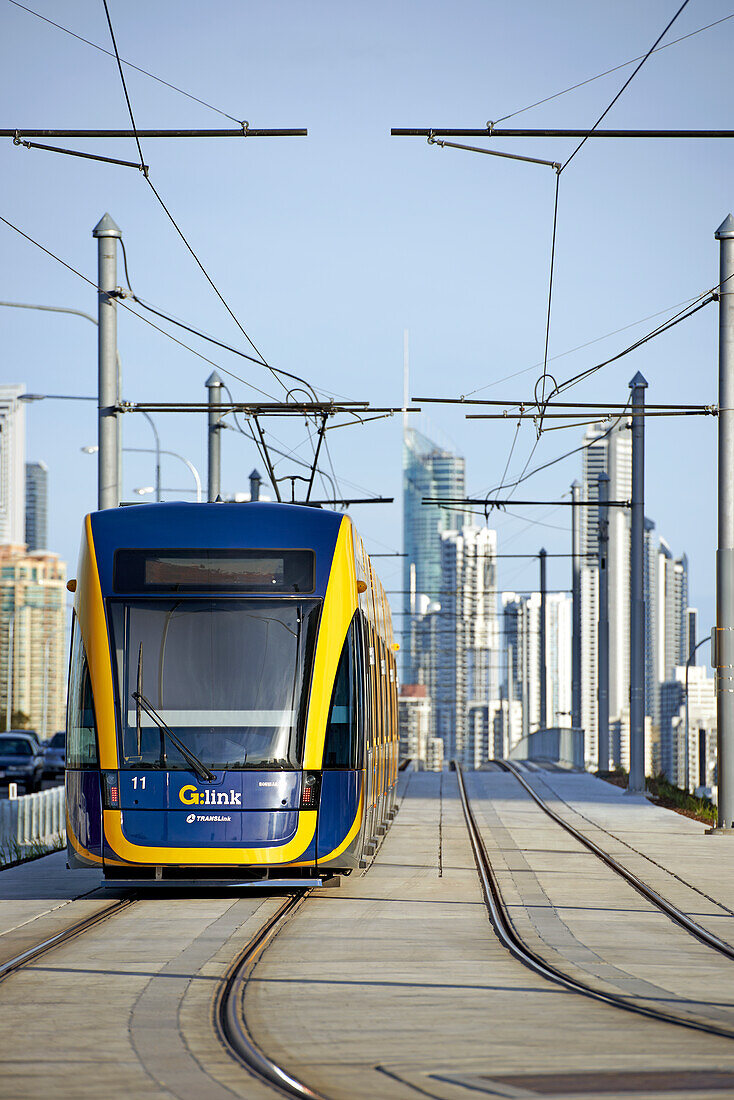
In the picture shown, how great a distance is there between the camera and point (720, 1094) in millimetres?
6199

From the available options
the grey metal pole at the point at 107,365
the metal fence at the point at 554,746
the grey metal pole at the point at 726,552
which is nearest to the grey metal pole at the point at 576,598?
the metal fence at the point at 554,746

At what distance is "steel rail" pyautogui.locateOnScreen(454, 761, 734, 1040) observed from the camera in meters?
→ 7.93

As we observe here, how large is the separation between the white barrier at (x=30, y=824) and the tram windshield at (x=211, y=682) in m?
5.30

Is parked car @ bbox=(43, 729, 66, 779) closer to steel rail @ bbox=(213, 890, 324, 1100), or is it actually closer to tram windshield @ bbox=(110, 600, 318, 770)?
tram windshield @ bbox=(110, 600, 318, 770)

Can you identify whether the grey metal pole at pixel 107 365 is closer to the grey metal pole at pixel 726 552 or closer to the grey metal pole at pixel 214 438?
the grey metal pole at pixel 214 438

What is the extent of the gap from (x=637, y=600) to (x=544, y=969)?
22.2 m

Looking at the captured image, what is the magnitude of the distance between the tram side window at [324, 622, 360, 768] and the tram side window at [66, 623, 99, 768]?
198 cm

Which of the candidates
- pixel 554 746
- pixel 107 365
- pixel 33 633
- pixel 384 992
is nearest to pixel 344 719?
pixel 384 992

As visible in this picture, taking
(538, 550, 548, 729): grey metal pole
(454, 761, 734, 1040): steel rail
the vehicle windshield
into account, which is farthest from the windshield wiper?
(538, 550, 548, 729): grey metal pole

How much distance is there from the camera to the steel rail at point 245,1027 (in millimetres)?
6570

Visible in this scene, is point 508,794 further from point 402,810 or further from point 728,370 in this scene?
point 728,370

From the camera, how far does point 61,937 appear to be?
1112cm

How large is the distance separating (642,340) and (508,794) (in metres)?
12.9

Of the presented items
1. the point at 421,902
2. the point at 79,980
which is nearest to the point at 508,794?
the point at 421,902
